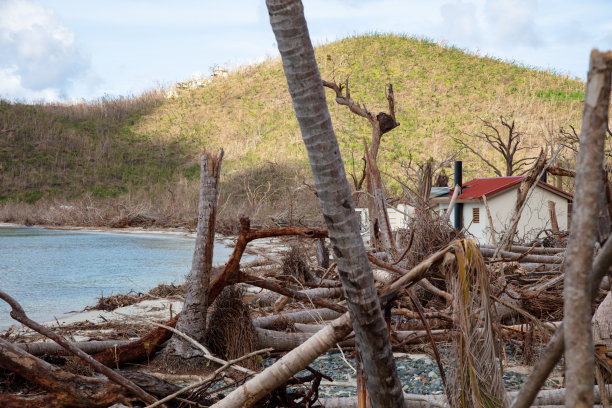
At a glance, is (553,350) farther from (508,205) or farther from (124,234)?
(124,234)

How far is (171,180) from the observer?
4575 centimetres

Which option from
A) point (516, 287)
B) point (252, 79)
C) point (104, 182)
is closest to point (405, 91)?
point (252, 79)

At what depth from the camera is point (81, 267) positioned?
1514cm

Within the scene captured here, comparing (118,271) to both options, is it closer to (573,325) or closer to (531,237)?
(531,237)

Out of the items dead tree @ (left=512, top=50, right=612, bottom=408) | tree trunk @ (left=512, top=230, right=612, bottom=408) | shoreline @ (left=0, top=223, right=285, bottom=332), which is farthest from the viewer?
shoreline @ (left=0, top=223, right=285, bottom=332)

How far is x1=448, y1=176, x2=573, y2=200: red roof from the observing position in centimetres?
1232

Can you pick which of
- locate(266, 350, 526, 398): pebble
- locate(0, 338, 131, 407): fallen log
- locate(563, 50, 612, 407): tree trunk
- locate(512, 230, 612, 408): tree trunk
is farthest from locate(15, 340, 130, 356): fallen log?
locate(563, 50, 612, 407): tree trunk

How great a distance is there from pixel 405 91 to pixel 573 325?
5755 centimetres

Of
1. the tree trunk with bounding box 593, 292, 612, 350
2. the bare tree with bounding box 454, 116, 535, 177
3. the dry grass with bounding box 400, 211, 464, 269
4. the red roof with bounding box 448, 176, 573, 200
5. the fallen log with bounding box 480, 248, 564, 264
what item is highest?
the bare tree with bounding box 454, 116, 535, 177

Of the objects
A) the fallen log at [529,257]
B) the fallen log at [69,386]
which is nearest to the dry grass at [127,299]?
the fallen log at [529,257]

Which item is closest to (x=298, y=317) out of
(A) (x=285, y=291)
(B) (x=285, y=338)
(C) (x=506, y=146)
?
(B) (x=285, y=338)

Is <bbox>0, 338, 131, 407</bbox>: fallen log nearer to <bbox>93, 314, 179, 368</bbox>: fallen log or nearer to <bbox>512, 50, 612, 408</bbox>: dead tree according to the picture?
<bbox>93, 314, 179, 368</bbox>: fallen log

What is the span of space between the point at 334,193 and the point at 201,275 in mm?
3042

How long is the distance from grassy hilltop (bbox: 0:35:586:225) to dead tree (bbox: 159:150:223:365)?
28.9m
